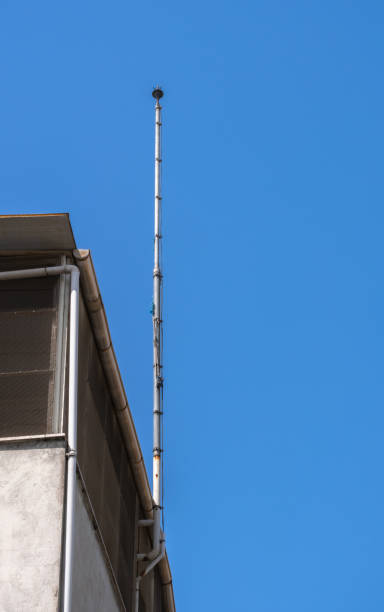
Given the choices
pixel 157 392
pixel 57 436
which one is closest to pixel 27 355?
→ pixel 57 436

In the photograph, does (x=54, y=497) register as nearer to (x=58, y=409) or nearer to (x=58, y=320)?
(x=58, y=409)

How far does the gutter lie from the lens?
15.1 meters

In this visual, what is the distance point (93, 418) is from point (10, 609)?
12.4ft

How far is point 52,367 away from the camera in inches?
564

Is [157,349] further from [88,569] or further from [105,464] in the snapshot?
[88,569]

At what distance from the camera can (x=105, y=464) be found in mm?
16062

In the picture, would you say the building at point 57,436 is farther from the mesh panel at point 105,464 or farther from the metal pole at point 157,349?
the metal pole at point 157,349

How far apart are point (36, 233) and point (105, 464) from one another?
11.5 feet

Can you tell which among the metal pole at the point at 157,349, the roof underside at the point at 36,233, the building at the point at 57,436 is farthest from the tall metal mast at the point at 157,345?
the roof underside at the point at 36,233

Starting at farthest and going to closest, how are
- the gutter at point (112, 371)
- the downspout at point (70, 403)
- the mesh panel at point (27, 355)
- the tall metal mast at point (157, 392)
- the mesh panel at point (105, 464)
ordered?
the tall metal mast at point (157, 392) < the gutter at point (112, 371) < the mesh panel at point (105, 464) < the mesh panel at point (27, 355) < the downspout at point (70, 403)

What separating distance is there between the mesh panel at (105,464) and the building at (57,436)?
15 mm

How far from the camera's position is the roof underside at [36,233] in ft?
48.3

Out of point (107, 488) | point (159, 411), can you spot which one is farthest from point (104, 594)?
point (159, 411)

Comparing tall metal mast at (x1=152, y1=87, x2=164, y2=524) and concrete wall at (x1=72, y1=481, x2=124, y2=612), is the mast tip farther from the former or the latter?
concrete wall at (x1=72, y1=481, x2=124, y2=612)
